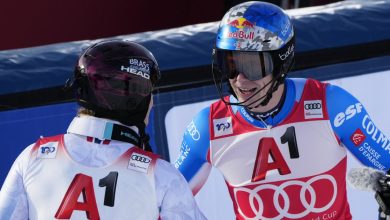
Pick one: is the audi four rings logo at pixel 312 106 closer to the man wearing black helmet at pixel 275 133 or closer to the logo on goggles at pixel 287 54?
the man wearing black helmet at pixel 275 133

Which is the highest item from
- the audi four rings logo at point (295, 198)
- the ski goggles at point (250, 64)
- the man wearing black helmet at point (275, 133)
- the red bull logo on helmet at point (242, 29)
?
the red bull logo on helmet at point (242, 29)

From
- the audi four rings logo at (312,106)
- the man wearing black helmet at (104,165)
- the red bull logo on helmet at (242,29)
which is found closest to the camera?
the man wearing black helmet at (104,165)

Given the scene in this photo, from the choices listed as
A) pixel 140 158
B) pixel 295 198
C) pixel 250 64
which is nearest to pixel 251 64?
pixel 250 64

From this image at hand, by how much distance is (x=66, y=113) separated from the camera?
416 centimetres

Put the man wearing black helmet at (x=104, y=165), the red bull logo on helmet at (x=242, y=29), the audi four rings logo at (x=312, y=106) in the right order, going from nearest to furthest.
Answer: the man wearing black helmet at (x=104, y=165), the red bull logo on helmet at (x=242, y=29), the audi four rings logo at (x=312, y=106)

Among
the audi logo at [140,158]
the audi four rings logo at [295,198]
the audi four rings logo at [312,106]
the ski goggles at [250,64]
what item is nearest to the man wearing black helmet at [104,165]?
the audi logo at [140,158]

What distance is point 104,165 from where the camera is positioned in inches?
103

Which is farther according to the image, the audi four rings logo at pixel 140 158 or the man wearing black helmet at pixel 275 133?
the man wearing black helmet at pixel 275 133

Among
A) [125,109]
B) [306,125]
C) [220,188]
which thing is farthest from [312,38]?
[125,109]

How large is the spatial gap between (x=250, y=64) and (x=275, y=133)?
32 cm

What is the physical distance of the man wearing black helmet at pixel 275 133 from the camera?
327 centimetres

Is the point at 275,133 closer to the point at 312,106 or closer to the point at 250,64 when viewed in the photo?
the point at 312,106

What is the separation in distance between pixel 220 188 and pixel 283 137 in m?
1.04

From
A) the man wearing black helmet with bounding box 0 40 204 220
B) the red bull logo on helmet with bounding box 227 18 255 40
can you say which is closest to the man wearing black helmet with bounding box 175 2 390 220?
the red bull logo on helmet with bounding box 227 18 255 40
